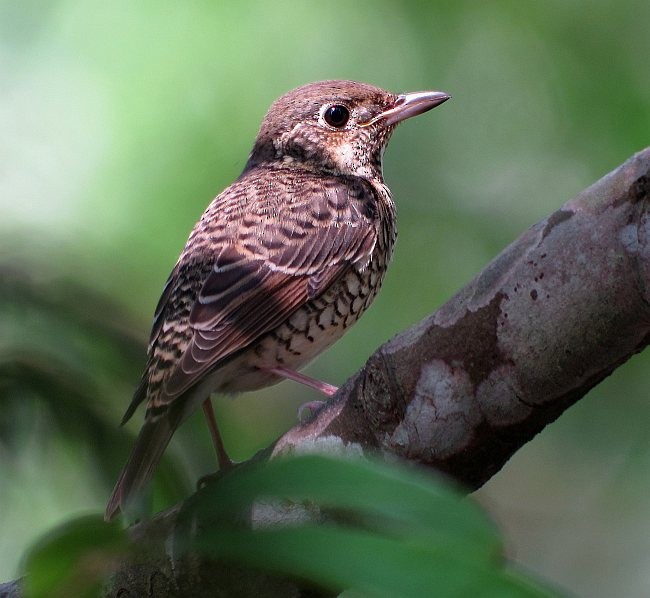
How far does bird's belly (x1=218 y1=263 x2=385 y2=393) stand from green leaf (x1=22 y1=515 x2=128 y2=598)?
9.26 ft

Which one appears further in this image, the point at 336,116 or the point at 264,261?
the point at 336,116

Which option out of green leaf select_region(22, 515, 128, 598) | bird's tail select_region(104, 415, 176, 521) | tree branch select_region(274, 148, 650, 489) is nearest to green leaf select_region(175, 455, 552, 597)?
green leaf select_region(22, 515, 128, 598)

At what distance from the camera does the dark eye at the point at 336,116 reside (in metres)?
5.11

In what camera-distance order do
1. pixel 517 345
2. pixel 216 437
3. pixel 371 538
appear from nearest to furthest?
pixel 371 538, pixel 517 345, pixel 216 437

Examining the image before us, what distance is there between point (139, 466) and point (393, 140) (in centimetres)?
358

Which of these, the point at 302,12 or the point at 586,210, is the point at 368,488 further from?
the point at 302,12

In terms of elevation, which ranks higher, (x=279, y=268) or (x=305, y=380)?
(x=279, y=268)

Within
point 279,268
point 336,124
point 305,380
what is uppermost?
point 336,124

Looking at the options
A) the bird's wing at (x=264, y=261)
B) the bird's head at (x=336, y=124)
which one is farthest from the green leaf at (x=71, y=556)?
the bird's head at (x=336, y=124)

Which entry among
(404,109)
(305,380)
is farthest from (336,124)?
(305,380)

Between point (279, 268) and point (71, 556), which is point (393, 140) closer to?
point (279, 268)

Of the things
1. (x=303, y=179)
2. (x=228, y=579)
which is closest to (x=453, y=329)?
(x=228, y=579)

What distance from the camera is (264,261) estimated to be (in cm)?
424

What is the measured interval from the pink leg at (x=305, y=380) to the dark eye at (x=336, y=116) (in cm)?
133
